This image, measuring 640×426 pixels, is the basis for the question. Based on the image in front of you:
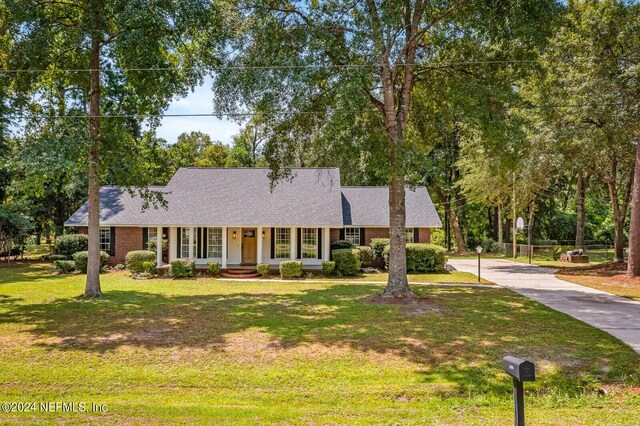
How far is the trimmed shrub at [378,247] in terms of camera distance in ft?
71.8

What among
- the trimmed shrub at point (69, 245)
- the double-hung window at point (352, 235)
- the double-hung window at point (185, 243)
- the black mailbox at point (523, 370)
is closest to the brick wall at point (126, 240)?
→ the trimmed shrub at point (69, 245)

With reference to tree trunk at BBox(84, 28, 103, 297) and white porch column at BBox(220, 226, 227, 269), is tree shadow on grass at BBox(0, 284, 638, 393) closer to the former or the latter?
tree trunk at BBox(84, 28, 103, 297)

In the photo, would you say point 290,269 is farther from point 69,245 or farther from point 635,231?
point 635,231

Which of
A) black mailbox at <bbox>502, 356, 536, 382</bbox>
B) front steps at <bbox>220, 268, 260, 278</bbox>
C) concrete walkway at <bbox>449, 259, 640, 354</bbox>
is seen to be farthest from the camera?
front steps at <bbox>220, 268, 260, 278</bbox>

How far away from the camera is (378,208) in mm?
24438

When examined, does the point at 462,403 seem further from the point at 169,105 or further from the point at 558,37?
the point at 558,37

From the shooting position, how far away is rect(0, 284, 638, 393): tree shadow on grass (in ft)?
24.7

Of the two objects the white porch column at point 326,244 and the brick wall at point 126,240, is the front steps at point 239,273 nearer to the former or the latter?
the white porch column at point 326,244

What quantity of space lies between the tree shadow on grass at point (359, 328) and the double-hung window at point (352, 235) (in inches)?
362

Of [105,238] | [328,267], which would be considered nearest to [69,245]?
[105,238]

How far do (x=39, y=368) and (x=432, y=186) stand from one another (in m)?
34.7

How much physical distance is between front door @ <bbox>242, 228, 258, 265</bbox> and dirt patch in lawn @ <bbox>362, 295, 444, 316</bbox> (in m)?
10.0

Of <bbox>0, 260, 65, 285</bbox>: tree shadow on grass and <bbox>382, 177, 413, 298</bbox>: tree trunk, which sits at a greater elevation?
<bbox>382, 177, 413, 298</bbox>: tree trunk

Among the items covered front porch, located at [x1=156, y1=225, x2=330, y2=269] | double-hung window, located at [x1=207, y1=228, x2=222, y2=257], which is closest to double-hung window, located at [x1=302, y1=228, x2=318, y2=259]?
covered front porch, located at [x1=156, y1=225, x2=330, y2=269]
